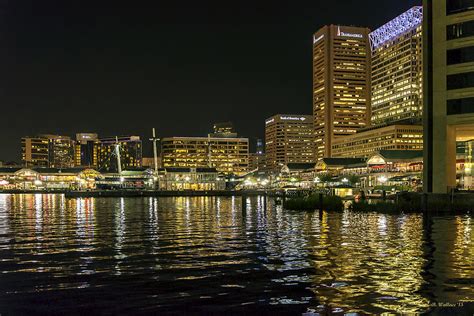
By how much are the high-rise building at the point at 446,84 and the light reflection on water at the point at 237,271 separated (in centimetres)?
3328

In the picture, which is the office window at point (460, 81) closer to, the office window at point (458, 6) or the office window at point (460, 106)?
the office window at point (460, 106)

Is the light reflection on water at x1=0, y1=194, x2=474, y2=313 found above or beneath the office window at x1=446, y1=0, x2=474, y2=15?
beneath

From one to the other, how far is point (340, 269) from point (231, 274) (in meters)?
4.93

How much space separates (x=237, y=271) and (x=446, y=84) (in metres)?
56.8

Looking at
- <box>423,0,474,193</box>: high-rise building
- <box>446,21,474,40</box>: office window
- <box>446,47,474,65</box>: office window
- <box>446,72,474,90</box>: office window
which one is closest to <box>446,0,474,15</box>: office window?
<box>423,0,474,193</box>: high-rise building

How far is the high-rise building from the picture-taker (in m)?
67.4

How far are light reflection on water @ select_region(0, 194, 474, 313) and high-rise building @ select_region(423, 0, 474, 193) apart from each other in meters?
33.3

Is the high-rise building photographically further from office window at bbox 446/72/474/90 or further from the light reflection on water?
the light reflection on water

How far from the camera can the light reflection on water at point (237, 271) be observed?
1688 centimetres

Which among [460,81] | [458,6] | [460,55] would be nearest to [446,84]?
[460,81]

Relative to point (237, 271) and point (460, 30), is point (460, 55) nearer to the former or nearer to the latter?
point (460, 30)

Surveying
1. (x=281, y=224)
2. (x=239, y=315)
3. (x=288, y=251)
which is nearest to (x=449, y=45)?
(x=281, y=224)

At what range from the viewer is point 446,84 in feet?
227

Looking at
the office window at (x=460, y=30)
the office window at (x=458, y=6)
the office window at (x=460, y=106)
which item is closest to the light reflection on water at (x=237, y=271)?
the office window at (x=460, y=106)
